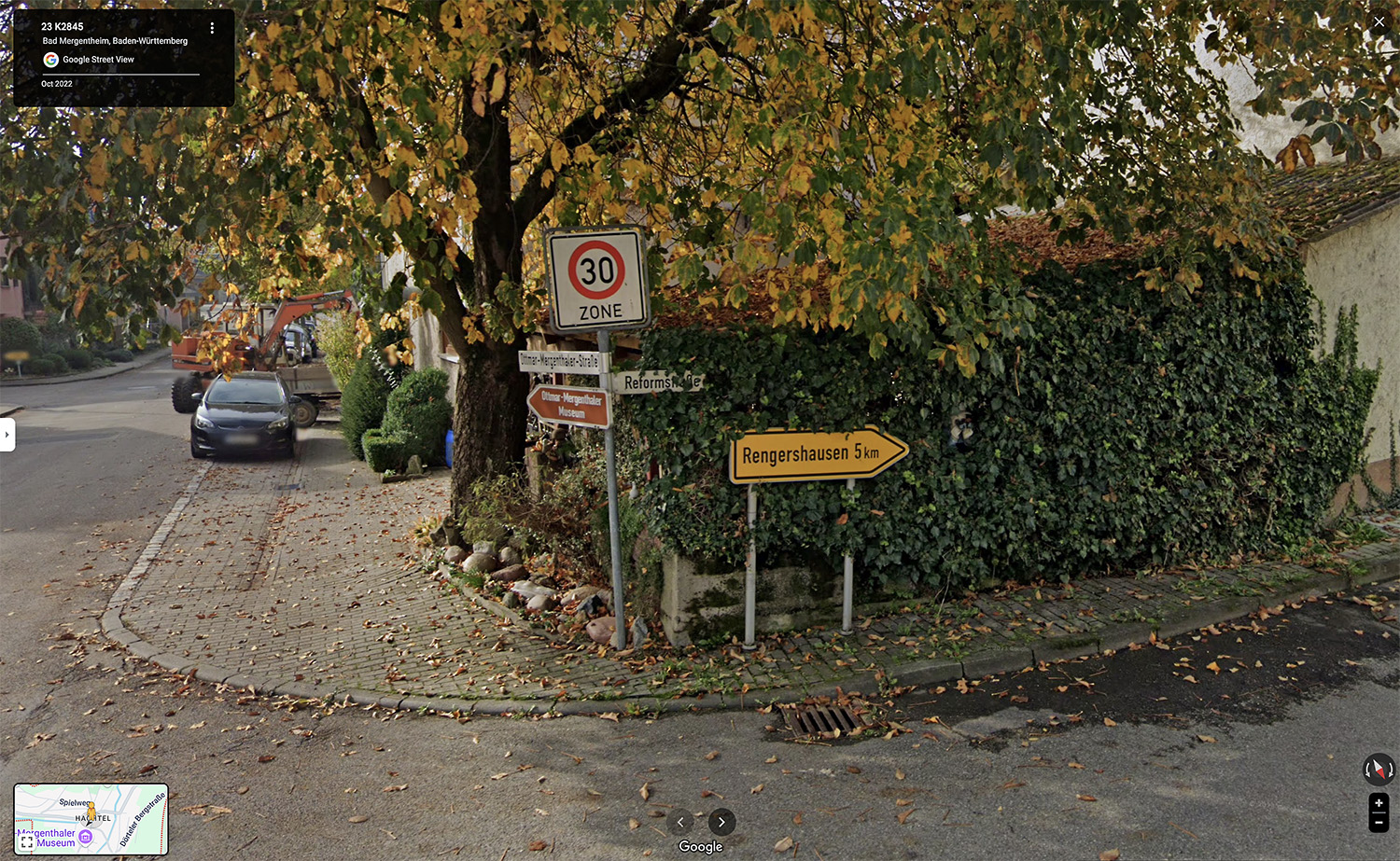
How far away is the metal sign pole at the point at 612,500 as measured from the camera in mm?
6297

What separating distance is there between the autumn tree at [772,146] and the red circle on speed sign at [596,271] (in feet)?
1.35

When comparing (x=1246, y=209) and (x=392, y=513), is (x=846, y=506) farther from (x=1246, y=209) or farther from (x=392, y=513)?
(x=392, y=513)

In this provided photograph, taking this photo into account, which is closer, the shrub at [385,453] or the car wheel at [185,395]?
the shrub at [385,453]

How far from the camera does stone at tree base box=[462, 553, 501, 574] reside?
8.77 metres

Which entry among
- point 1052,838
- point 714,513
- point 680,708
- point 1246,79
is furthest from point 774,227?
point 1246,79

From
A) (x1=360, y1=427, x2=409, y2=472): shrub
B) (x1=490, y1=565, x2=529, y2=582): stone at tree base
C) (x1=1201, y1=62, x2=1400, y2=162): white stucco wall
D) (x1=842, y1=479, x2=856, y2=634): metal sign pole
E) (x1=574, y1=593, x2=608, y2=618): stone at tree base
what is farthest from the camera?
(x1=360, y1=427, x2=409, y2=472): shrub

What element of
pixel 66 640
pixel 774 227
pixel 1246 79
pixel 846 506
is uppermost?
pixel 1246 79

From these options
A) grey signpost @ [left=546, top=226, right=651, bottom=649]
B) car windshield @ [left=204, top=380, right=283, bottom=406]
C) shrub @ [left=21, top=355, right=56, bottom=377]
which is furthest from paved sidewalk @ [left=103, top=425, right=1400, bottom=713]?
shrub @ [left=21, top=355, right=56, bottom=377]

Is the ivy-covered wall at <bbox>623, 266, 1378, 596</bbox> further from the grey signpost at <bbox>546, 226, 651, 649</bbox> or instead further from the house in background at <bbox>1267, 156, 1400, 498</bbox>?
the house in background at <bbox>1267, 156, 1400, 498</bbox>

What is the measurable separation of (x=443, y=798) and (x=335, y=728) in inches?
52.7

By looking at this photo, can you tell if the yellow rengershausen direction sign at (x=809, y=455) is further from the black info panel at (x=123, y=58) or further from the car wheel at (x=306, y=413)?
the car wheel at (x=306, y=413)

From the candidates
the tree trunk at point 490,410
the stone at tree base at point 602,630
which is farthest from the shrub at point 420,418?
the stone at tree base at point 602,630

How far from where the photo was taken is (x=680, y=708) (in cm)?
577

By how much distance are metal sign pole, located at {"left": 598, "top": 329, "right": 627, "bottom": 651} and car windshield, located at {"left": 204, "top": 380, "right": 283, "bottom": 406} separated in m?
13.7
